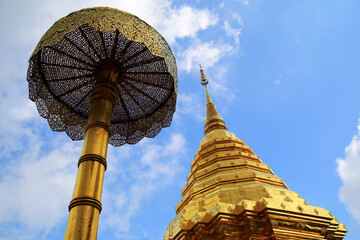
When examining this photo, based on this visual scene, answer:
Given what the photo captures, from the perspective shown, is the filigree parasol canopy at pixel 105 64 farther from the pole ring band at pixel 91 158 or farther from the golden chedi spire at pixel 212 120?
the golden chedi spire at pixel 212 120


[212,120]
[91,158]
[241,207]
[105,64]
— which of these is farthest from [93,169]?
[212,120]

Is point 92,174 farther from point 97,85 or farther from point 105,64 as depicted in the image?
point 105,64

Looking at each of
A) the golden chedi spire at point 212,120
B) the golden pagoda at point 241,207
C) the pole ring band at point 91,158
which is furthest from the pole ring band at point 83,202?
the golden chedi spire at point 212,120

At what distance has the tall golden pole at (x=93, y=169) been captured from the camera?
468cm

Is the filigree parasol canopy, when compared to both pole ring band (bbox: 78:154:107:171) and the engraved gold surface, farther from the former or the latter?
pole ring band (bbox: 78:154:107:171)

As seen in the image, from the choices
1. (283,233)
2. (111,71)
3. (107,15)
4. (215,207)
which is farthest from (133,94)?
(283,233)

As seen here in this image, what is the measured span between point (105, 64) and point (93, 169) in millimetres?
2830

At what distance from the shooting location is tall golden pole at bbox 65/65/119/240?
184 inches

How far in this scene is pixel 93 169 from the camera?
534 centimetres

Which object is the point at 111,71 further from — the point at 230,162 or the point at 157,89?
the point at 230,162

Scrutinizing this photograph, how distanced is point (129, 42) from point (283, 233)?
234 inches

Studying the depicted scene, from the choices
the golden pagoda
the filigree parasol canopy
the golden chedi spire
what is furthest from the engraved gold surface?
the golden chedi spire

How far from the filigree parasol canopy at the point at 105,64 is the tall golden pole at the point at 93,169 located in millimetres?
871

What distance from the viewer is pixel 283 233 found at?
320 inches
